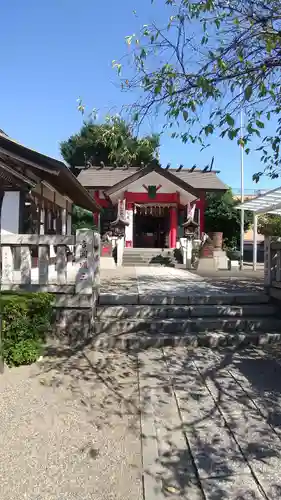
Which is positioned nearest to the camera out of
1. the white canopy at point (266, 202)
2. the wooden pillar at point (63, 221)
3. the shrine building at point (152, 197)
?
the white canopy at point (266, 202)

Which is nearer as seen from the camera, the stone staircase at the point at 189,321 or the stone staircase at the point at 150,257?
the stone staircase at the point at 189,321

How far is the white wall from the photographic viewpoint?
9341 mm

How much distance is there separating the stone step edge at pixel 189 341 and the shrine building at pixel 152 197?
648 inches

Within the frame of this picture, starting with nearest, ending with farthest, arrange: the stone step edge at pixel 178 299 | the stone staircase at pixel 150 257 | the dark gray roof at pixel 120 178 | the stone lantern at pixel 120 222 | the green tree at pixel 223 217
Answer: the stone step edge at pixel 178 299
the stone staircase at pixel 150 257
the stone lantern at pixel 120 222
the dark gray roof at pixel 120 178
the green tree at pixel 223 217

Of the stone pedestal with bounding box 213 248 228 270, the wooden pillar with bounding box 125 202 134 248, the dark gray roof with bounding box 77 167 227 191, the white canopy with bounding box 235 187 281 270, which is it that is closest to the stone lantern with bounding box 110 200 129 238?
the wooden pillar with bounding box 125 202 134 248

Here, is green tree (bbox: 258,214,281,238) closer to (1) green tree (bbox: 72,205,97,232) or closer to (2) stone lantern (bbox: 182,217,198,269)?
(2) stone lantern (bbox: 182,217,198,269)

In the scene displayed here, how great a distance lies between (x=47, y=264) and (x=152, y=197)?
1720cm

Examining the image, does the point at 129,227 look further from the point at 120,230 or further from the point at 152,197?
the point at 152,197

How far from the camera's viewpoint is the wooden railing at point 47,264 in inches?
239

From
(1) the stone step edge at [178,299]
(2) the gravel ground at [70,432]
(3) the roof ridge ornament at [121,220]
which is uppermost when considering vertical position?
(3) the roof ridge ornament at [121,220]

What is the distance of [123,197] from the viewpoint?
2341 centimetres

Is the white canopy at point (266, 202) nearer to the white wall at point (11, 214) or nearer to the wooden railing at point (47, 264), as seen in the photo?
the white wall at point (11, 214)

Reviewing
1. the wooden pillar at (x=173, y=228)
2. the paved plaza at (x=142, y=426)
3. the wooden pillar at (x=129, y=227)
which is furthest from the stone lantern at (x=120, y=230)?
the paved plaza at (x=142, y=426)

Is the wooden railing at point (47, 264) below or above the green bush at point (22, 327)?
above
